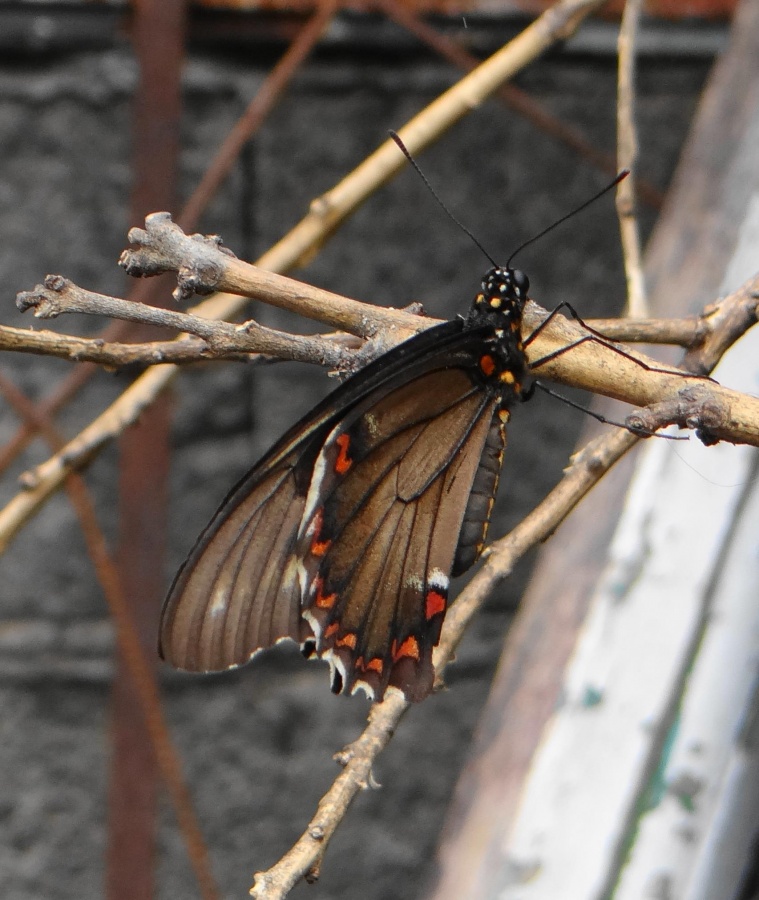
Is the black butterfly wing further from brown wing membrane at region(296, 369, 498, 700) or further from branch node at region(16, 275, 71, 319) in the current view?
branch node at region(16, 275, 71, 319)

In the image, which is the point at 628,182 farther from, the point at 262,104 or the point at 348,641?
the point at 262,104

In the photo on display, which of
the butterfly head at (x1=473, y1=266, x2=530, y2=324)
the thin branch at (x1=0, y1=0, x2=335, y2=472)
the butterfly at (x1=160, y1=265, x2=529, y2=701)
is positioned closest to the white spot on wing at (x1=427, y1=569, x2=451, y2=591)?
the butterfly at (x1=160, y1=265, x2=529, y2=701)

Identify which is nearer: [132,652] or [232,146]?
[232,146]

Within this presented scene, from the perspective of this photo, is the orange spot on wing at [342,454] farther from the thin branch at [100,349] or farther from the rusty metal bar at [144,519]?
the rusty metal bar at [144,519]

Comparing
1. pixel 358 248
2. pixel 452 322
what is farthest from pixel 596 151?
pixel 452 322

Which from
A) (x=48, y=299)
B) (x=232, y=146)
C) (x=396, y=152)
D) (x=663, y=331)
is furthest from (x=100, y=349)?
(x=232, y=146)

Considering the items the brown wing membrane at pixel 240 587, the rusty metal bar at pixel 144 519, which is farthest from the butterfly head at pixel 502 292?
the rusty metal bar at pixel 144 519

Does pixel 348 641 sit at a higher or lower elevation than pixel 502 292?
lower

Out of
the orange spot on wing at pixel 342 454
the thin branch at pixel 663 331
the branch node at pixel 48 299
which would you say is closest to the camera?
the branch node at pixel 48 299
